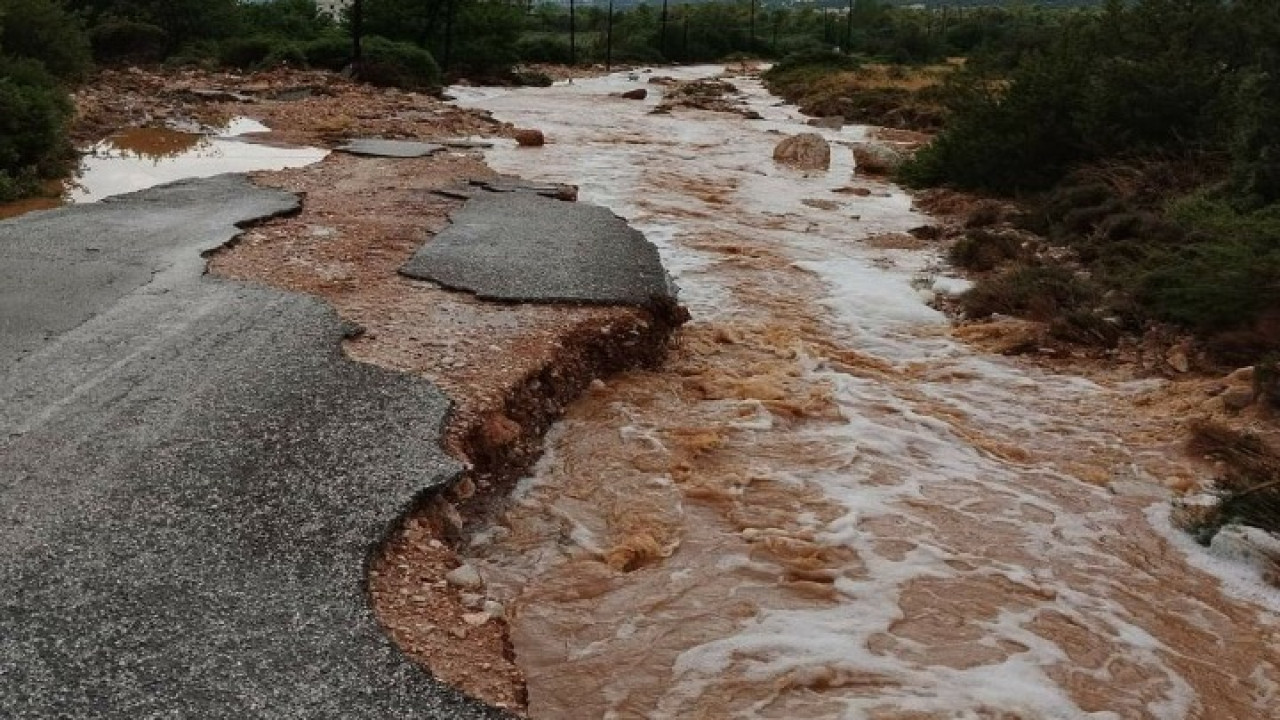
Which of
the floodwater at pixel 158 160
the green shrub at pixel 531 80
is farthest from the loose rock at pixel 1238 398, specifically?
the green shrub at pixel 531 80

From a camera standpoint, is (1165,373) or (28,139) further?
(28,139)

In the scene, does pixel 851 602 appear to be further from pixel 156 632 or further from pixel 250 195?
pixel 250 195

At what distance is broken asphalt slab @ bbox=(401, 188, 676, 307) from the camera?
8.38 meters

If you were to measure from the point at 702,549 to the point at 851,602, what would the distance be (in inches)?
34.3

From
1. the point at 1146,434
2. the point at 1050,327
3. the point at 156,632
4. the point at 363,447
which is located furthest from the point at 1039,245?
the point at 156,632

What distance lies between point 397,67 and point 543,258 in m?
25.0

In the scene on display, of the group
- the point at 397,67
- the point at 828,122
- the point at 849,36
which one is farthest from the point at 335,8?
the point at 849,36

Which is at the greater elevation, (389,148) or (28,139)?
(28,139)

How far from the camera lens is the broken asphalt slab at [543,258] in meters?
8.38

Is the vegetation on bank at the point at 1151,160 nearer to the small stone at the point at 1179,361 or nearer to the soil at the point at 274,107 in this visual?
the small stone at the point at 1179,361

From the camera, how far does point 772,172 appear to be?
762 inches

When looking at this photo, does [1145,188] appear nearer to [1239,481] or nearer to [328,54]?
[1239,481]

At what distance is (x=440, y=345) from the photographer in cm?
695

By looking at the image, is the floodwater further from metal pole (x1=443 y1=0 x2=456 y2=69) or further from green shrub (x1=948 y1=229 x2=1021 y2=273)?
metal pole (x1=443 y1=0 x2=456 y2=69)
